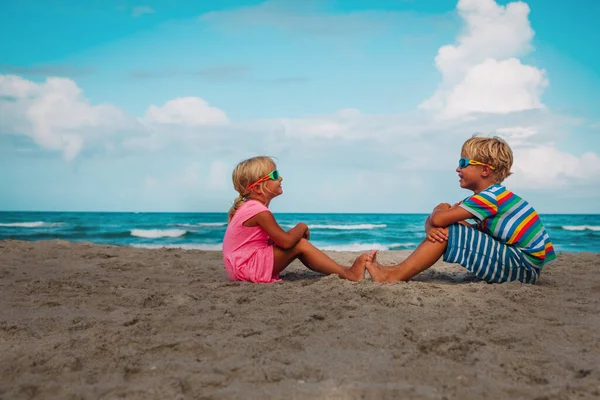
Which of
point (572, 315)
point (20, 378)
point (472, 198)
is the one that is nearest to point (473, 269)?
point (472, 198)

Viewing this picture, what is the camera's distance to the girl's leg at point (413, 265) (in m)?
4.24

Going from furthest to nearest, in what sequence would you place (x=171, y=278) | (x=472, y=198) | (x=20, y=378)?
(x=171, y=278)
(x=472, y=198)
(x=20, y=378)

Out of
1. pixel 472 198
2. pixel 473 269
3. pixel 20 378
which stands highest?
pixel 472 198

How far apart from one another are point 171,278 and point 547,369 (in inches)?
148

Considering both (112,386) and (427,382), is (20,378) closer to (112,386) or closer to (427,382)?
(112,386)

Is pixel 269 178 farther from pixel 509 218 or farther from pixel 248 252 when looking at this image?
pixel 509 218

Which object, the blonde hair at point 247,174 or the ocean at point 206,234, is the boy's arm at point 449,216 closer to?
the blonde hair at point 247,174

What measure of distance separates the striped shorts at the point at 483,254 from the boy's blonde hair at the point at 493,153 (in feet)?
1.93

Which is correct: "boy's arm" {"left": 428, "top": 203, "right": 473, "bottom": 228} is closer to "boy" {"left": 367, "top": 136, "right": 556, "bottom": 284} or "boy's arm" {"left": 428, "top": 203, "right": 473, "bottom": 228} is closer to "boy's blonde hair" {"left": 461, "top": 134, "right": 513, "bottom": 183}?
"boy" {"left": 367, "top": 136, "right": 556, "bottom": 284}

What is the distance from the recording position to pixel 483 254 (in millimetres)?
4133

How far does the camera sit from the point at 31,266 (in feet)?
19.7

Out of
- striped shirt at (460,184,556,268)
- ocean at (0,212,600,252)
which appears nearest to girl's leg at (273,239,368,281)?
striped shirt at (460,184,556,268)

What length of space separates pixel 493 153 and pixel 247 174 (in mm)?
2087

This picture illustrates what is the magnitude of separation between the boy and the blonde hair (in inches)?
51.7
